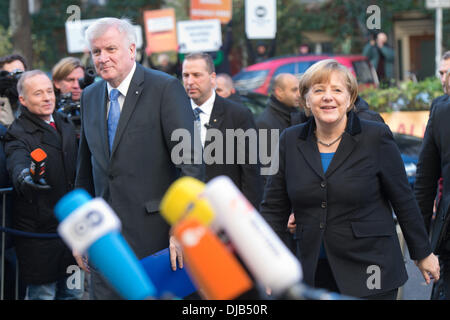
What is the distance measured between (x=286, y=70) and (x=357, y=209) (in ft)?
44.7

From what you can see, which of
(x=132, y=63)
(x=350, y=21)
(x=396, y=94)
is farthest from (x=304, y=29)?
(x=132, y=63)

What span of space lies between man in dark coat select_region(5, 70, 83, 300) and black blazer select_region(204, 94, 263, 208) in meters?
1.14

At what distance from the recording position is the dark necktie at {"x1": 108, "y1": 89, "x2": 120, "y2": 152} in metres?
4.24

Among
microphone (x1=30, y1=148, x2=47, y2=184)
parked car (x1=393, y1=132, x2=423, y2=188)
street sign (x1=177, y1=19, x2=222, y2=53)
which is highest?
street sign (x1=177, y1=19, x2=222, y2=53)

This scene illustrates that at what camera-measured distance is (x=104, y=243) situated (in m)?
1.83

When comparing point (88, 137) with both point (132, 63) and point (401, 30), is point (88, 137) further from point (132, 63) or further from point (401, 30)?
point (401, 30)

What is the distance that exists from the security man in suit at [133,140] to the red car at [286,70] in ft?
38.3

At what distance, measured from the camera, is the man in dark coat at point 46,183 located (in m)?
5.50

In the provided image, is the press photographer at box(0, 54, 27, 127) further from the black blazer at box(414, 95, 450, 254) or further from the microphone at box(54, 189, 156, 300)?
the microphone at box(54, 189, 156, 300)

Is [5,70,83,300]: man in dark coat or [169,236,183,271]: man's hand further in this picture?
[5,70,83,300]: man in dark coat

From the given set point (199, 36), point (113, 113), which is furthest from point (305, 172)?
point (199, 36)

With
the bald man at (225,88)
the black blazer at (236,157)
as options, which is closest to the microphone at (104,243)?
the black blazer at (236,157)

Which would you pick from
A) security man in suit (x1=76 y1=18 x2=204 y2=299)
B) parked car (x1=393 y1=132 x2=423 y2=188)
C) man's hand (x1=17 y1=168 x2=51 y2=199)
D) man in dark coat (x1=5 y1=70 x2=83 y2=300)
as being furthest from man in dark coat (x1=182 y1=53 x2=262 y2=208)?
parked car (x1=393 y1=132 x2=423 y2=188)
